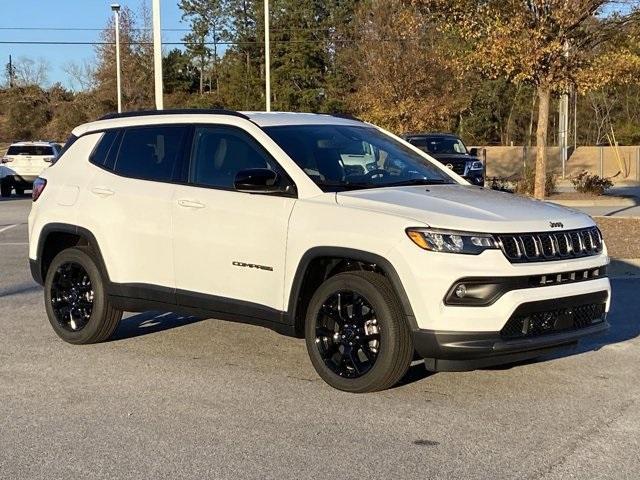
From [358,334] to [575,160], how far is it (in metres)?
39.1

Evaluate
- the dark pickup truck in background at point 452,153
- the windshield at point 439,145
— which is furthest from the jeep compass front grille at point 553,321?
the windshield at point 439,145

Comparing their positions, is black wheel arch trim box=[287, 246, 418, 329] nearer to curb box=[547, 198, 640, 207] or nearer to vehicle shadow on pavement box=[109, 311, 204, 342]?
vehicle shadow on pavement box=[109, 311, 204, 342]

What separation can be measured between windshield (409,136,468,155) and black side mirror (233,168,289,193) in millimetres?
16419

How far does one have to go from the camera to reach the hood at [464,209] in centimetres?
543

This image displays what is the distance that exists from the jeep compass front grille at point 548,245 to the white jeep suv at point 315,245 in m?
0.01

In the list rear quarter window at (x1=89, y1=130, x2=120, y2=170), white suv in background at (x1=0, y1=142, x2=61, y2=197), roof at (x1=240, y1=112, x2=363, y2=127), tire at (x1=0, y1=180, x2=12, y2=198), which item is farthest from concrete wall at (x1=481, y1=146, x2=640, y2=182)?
rear quarter window at (x1=89, y1=130, x2=120, y2=170)

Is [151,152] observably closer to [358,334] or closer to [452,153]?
[358,334]

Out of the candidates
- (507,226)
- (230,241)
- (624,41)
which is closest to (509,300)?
(507,226)

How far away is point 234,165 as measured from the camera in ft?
21.7

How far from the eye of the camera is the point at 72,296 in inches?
297

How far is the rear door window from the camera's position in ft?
22.8

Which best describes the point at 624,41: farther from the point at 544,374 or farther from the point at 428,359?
the point at 428,359

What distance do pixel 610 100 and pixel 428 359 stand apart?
185 feet

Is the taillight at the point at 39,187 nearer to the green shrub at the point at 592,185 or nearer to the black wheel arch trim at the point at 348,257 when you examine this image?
the black wheel arch trim at the point at 348,257
